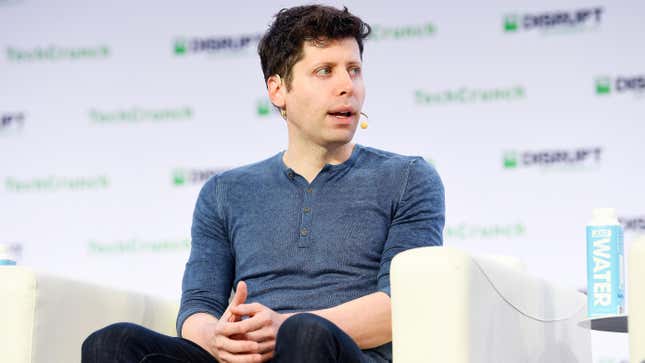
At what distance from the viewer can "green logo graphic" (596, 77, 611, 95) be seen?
4050mm

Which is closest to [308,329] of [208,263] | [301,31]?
[208,263]

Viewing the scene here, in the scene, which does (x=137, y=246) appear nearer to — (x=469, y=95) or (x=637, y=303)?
(x=469, y=95)

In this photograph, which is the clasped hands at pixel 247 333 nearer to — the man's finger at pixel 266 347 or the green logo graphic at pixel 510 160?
the man's finger at pixel 266 347

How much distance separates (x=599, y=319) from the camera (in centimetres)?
178

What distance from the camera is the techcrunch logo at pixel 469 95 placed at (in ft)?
13.6

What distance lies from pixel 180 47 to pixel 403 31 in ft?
3.33

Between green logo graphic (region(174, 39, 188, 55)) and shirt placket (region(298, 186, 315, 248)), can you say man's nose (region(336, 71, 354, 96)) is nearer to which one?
shirt placket (region(298, 186, 315, 248))

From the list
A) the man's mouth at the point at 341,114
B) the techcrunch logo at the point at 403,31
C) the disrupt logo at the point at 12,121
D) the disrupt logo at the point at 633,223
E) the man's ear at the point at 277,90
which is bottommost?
the disrupt logo at the point at 633,223

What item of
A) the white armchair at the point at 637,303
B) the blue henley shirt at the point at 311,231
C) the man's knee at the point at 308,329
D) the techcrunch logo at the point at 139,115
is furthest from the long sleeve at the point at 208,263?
the techcrunch logo at the point at 139,115

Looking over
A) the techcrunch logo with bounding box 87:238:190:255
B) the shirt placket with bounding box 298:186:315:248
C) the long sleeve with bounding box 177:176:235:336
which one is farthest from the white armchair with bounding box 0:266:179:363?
the techcrunch logo with bounding box 87:238:190:255

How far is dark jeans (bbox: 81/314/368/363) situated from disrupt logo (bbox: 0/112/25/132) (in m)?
2.99

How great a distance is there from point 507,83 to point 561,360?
2.20m

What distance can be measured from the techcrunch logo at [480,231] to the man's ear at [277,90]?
1.85 m

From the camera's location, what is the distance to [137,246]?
4477 mm
